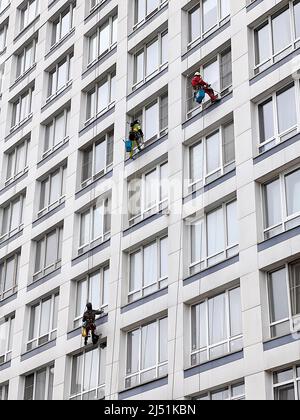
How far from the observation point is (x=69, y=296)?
131 ft

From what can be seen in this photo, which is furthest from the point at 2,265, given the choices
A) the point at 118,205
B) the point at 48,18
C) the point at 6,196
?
the point at 48,18

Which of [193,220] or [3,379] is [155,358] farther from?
[3,379]

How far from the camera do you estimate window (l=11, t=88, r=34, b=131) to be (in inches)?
1972

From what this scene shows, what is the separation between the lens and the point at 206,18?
3891 centimetres

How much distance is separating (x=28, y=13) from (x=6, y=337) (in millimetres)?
20509

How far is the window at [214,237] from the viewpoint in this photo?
109ft

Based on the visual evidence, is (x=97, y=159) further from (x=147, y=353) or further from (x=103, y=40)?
(x=147, y=353)

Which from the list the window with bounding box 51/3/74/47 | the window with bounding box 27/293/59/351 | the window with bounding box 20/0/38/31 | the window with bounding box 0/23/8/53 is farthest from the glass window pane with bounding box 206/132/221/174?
the window with bounding box 0/23/8/53

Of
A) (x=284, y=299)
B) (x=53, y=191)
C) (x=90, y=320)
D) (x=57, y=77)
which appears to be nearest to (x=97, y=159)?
(x=53, y=191)

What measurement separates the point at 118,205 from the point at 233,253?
26.3 feet

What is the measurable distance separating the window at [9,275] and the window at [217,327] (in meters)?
14.2

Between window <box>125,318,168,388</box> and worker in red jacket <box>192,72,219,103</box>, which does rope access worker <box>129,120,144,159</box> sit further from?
window <box>125,318,168,388</box>

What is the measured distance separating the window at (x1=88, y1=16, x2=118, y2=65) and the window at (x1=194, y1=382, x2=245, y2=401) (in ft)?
64.1

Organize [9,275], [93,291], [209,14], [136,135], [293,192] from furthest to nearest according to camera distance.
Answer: [9,275], [93,291], [209,14], [136,135], [293,192]
